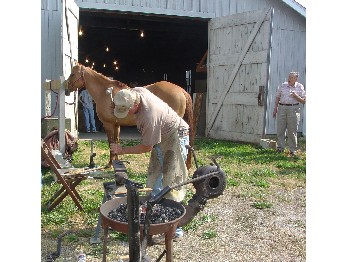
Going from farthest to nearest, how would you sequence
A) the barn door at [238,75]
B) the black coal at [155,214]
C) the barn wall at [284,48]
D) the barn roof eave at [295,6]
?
the barn wall at [284,48]
the barn roof eave at [295,6]
the barn door at [238,75]
the black coal at [155,214]

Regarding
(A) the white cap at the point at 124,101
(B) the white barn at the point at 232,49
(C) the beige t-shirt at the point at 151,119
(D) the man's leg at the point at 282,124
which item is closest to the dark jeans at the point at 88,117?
(B) the white barn at the point at 232,49

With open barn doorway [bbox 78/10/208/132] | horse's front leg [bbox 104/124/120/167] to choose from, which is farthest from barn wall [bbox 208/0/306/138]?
horse's front leg [bbox 104/124/120/167]

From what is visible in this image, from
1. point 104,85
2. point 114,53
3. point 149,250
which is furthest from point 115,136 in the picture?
point 114,53

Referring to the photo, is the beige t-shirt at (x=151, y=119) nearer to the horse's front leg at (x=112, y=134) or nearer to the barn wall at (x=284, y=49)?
the horse's front leg at (x=112, y=134)

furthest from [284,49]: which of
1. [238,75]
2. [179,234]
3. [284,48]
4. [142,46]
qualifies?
[142,46]

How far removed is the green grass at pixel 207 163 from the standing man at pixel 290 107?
0.49 metres

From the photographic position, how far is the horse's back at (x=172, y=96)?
7211 mm

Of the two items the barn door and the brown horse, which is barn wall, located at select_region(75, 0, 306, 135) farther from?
the brown horse

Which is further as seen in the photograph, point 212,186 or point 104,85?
point 104,85

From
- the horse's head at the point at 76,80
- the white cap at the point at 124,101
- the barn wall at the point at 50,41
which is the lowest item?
the white cap at the point at 124,101

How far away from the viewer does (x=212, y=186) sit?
3527 mm

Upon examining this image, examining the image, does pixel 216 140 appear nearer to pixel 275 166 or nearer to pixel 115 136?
pixel 275 166
